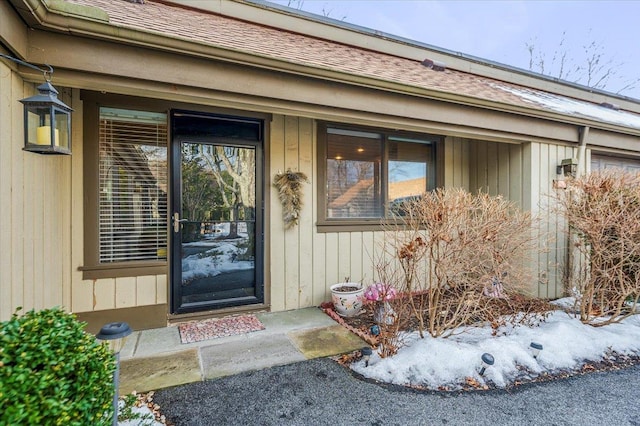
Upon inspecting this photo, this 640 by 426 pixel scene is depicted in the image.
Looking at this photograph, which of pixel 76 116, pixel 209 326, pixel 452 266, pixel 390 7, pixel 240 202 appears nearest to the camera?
pixel 452 266

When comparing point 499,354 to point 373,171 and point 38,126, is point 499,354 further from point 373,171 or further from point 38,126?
point 38,126

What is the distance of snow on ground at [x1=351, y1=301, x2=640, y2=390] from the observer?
8.31ft

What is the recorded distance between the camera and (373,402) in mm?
2234

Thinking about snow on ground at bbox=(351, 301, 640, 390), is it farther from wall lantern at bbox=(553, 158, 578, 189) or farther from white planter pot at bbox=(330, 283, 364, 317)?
wall lantern at bbox=(553, 158, 578, 189)

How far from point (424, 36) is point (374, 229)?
15.3 metres

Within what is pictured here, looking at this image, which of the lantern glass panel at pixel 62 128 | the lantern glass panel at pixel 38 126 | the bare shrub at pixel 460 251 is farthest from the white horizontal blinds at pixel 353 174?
the lantern glass panel at pixel 38 126

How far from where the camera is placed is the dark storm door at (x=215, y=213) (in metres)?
3.64

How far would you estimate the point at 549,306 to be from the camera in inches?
163

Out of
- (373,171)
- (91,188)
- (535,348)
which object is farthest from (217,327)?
(535,348)

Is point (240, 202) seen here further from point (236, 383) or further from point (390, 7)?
point (390, 7)

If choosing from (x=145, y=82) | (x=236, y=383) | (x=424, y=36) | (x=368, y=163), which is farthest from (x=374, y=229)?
(x=424, y=36)

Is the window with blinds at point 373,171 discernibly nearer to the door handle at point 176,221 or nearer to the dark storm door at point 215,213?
the dark storm door at point 215,213

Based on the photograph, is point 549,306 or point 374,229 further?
point 374,229

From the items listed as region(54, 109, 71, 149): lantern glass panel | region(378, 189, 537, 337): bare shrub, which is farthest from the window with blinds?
region(54, 109, 71, 149): lantern glass panel
